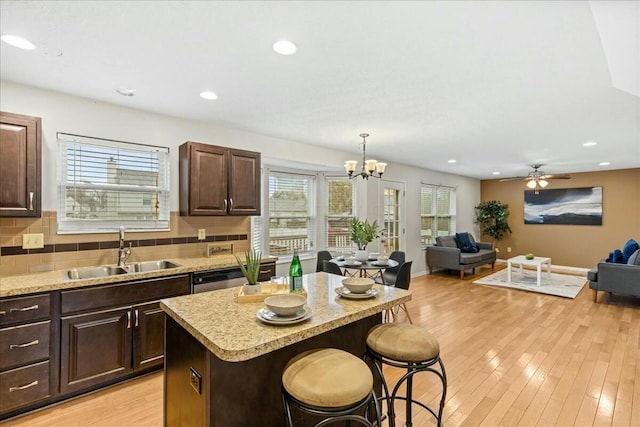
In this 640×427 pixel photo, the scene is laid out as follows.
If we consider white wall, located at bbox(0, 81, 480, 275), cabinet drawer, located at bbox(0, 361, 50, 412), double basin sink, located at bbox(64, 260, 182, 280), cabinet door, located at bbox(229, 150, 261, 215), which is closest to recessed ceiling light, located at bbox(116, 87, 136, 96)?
white wall, located at bbox(0, 81, 480, 275)

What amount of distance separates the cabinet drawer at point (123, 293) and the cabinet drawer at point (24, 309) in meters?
0.10

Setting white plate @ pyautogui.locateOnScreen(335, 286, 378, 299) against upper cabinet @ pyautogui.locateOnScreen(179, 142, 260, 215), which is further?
upper cabinet @ pyautogui.locateOnScreen(179, 142, 260, 215)

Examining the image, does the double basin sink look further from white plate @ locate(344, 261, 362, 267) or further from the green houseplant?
the green houseplant

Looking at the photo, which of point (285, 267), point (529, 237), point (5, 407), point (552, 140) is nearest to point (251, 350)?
point (5, 407)

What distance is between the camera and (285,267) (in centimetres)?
491

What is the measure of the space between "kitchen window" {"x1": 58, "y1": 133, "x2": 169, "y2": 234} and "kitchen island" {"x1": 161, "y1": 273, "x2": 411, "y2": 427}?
5.88ft

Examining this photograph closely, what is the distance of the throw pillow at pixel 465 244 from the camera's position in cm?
737

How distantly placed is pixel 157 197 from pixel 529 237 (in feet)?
29.5

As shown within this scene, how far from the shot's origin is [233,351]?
1180 mm

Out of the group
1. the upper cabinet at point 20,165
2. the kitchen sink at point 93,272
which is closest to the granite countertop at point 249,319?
the kitchen sink at point 93,272

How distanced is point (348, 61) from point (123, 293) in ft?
A: 8.12

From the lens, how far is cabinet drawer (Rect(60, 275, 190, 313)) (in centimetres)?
233

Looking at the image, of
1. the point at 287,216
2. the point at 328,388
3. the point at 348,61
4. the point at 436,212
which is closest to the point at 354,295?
the point at 328,388

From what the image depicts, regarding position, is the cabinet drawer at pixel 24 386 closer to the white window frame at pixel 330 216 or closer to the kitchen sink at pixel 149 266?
the kitchen sink at pixel 149 266
